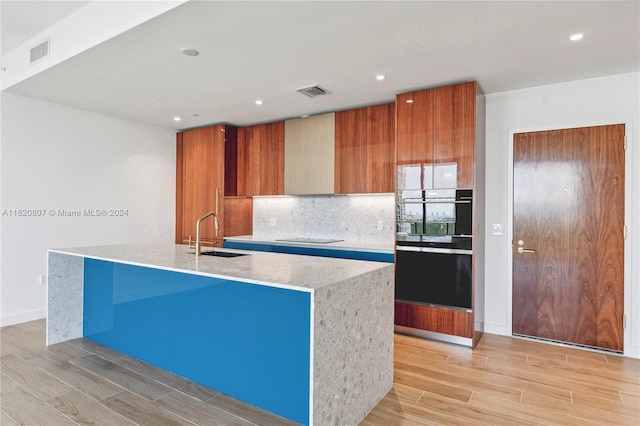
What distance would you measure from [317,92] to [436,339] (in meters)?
2.84

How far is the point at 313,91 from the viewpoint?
3.83m

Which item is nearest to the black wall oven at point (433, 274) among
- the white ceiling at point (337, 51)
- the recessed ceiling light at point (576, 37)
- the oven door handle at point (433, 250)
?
the oven door handle at point (433, 250)

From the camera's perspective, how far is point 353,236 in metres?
4.78

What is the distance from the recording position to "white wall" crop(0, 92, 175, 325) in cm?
403

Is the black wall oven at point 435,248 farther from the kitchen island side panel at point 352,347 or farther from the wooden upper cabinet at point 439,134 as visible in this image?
the kitchen island side panel at point 352,347

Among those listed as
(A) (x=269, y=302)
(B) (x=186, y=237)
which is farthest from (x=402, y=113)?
(B) (x=186, y=237)

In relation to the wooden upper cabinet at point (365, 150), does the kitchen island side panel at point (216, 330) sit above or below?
below

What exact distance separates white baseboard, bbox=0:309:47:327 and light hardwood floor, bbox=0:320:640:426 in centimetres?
76

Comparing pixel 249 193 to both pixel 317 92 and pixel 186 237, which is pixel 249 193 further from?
pixel 317 92

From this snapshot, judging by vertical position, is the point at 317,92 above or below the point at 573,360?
above

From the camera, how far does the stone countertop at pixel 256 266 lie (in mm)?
1937

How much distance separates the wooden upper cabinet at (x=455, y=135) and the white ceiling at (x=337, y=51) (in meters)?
0.15

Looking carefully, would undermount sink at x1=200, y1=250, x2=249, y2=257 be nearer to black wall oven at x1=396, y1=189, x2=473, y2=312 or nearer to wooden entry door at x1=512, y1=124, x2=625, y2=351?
black wall oven at x1=396, y1=189, x2=473, y2=312

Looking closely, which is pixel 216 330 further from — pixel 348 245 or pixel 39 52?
pixel 39 52
